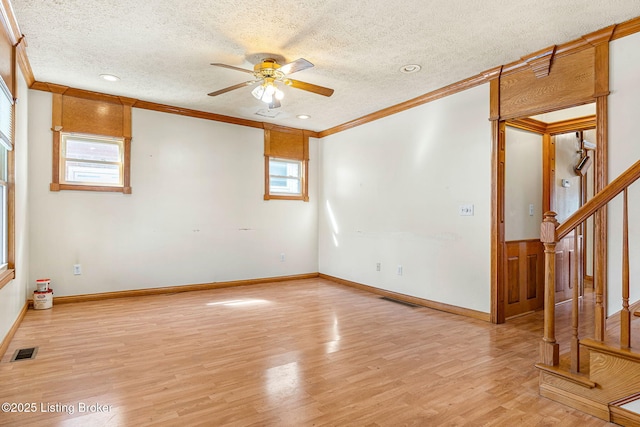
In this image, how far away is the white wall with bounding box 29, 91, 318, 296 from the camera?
173 inches

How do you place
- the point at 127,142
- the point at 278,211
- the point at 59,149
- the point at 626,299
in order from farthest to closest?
the point at 278,211
the point at 127,142
the point at 59,149
the point at 626,299

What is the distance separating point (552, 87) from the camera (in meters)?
3.32

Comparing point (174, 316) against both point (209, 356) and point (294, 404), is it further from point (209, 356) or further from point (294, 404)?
point (294, 404)

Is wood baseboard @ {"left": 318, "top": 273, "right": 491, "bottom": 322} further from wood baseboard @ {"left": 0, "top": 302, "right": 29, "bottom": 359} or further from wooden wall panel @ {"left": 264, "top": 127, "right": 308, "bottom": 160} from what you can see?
wood baseboard @ {"left": 0, "top": 302, "right": 29, "bottom": 359}

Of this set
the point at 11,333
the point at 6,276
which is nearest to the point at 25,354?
the point at 11,333

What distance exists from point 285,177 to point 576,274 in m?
4.75

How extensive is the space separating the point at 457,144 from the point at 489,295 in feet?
5.61

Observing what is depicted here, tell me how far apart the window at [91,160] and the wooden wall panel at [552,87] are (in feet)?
15.5

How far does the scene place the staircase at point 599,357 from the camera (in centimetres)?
191

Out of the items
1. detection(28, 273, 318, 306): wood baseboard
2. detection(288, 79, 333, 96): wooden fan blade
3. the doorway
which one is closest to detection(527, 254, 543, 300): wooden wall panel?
the doorway

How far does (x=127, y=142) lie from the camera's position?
15.8ft

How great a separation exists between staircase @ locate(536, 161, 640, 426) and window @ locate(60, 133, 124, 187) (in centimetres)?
492

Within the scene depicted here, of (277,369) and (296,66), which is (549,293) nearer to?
(277,369)

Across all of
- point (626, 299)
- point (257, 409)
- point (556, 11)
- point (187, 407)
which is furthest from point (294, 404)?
point (556, 11)
